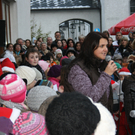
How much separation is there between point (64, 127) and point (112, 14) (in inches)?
749

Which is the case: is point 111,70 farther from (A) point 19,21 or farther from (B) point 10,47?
(A) point 19,21

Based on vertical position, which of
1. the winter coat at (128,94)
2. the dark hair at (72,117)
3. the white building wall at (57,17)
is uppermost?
the white building wall at (57,17)

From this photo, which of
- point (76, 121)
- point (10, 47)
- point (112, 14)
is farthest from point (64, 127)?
point (112, 14)

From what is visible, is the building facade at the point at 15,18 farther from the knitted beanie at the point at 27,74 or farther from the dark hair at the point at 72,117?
the dark hair at the point at 72,117

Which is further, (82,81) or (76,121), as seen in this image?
(82,81)

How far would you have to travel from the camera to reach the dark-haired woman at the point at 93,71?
2205 millimetres

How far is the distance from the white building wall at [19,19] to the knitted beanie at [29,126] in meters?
8.80

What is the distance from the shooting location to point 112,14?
19.1m

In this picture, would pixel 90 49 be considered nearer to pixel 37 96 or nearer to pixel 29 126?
pixel 37 96

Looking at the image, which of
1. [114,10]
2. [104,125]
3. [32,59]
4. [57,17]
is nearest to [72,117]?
[104,125]

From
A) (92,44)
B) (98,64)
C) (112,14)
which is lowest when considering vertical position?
(98,64)

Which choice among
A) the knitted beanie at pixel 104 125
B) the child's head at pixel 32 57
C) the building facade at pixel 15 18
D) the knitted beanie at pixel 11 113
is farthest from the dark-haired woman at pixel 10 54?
the knitted beanie at pixel 104 125

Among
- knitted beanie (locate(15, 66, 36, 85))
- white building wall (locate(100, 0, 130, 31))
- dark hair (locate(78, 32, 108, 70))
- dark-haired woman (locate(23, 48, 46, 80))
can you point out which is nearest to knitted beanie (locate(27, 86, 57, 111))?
dark hair (locate(78, 32, 108, 70))

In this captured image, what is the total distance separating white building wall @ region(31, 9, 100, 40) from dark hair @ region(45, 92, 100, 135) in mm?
20040
